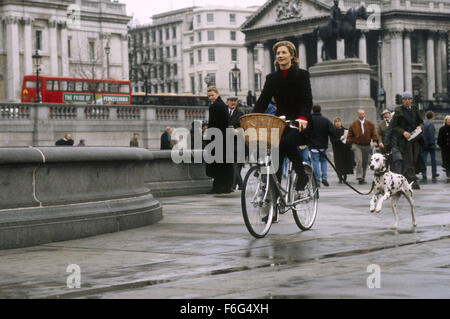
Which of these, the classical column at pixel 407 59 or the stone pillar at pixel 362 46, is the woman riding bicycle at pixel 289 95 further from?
the classical column at pixel 407 59

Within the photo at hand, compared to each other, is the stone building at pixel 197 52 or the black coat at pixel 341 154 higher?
the stone building at pixel 197 52

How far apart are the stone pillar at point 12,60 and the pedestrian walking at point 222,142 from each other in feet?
221

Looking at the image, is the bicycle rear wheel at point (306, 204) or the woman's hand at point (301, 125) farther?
the bicycle rear wheel at point (306, 204)

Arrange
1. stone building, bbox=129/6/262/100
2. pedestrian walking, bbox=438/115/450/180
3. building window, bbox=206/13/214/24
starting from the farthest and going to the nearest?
1. building window, bbox=206/13/214/24
2. stone building, bbox=129/6/262/100
3. pedestrian walking, bbox=438/115/450/180

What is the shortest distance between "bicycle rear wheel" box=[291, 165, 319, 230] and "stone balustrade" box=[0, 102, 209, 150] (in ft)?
122

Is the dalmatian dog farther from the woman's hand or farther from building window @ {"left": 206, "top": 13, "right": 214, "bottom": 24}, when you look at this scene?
building window @ {"left": 206, "top": 13, "right": 214, "bottom": 24}

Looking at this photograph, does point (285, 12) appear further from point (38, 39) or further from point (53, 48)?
point (38, 39)

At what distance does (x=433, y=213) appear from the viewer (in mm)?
12281

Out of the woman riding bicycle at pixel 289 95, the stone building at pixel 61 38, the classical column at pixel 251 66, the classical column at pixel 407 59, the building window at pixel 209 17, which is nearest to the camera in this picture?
the woman riding bicycle at pixel 289 95

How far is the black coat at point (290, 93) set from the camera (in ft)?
31.0

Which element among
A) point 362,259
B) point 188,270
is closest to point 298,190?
point 362,259

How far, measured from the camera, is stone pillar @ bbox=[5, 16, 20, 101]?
8156 centimetres

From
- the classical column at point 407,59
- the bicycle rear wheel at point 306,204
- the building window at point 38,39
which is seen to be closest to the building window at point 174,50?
the classical column at point 407,59

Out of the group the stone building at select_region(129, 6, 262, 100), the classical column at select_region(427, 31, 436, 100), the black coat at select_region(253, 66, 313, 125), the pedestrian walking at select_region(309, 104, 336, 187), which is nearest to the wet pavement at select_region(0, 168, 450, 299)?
the black coat at select_region(253, 66, 313, 125)
